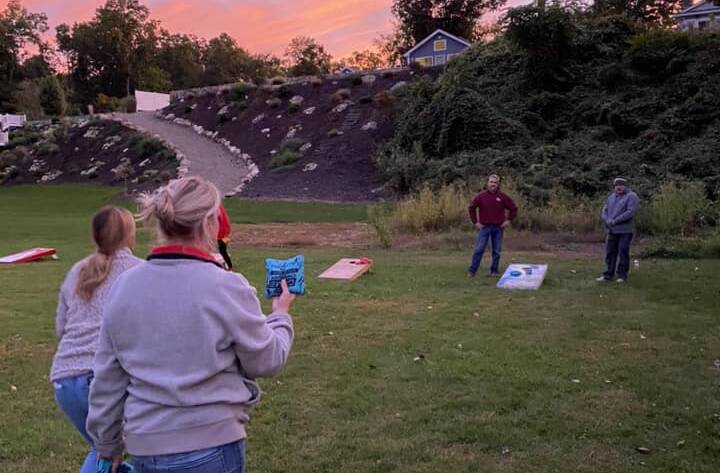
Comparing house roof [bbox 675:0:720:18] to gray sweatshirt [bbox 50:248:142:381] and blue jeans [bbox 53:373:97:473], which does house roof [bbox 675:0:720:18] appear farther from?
blue jeans [bbox 53:373:97:473]

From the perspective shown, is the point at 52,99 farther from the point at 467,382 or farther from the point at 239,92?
the point at 467,382

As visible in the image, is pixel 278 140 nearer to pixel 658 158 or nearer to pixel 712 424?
pixel 658 158

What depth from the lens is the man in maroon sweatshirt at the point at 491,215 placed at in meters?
11.3

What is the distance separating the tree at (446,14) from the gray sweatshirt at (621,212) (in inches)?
1974

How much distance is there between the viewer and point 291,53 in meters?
80.6

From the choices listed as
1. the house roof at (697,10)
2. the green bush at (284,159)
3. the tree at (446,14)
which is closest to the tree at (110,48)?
the tree at (446,14)

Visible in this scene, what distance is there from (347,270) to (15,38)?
7752 cm

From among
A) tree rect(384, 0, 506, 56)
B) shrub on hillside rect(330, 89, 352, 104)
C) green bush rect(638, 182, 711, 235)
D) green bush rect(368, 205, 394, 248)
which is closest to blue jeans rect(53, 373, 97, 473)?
green bush rect(368, 205, 394, 248)

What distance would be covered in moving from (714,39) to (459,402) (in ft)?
88.2

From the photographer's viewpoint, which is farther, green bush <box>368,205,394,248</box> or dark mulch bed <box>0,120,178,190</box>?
dark mulch bed <box>0,120,178,190</box>

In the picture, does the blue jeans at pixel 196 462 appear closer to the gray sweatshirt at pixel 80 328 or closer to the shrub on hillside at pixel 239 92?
the gray sweatshirt at pixel 80 328

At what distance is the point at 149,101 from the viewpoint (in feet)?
179

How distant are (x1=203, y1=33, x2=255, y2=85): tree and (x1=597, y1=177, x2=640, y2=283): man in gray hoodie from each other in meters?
71.7

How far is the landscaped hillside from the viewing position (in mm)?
22094
